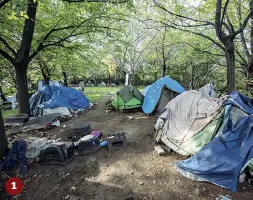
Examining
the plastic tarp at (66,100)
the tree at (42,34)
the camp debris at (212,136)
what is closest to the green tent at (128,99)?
the plastic tarp at (66,100)

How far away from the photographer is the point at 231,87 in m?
6.22

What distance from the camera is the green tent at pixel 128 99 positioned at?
9.57 meters

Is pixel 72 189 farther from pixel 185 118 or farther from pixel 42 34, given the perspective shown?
pixel 42 34

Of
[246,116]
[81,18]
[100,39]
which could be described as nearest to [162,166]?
[246,116]

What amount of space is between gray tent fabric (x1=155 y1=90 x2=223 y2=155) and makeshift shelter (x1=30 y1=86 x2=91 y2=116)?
20.2 feet

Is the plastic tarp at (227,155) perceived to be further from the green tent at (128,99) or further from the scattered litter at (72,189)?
the green tent at (128,99)

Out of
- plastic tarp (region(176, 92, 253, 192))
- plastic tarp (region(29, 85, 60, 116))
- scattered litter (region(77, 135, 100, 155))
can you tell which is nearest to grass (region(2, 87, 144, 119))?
plastic tarp (region(29, 85, 60, 116))

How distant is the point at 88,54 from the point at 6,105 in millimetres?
8688

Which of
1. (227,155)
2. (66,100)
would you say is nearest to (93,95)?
(66,100)

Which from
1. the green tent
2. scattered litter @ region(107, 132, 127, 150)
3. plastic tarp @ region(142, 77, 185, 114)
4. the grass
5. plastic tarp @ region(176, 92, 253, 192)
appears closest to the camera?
plastic tarp @ region(176, 92, 253, 192)

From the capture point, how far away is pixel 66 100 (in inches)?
392

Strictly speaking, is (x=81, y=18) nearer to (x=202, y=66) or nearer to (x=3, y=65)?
(x=3, y=65)

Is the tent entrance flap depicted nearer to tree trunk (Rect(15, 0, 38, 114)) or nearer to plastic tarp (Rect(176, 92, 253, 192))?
plastic tarp (Rect(176, 92, 253, 192))

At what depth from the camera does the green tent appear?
31.4 ft
